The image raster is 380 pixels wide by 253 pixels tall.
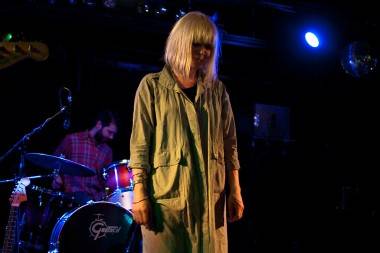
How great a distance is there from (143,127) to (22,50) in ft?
11.7

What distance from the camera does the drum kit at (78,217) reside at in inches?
175

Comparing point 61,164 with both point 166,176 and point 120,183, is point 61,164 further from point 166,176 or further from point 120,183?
point 166,176

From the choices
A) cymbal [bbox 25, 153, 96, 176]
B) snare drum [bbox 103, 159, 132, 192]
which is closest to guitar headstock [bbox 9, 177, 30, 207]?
cymbal [bbox 25, 153, 96, 176]

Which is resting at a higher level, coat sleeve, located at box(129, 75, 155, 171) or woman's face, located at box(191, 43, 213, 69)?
woman's face, located at box(191, 43, 213, 69)

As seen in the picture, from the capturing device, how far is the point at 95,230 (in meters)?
4.62

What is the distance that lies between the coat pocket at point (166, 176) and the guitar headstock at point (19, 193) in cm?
236

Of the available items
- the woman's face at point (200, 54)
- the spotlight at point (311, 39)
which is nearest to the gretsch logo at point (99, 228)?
the woman's face at point (200, 54)

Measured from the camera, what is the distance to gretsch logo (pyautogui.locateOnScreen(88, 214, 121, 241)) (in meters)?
4.60

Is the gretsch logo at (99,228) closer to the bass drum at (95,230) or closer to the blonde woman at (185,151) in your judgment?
the bass drum at (95,230)

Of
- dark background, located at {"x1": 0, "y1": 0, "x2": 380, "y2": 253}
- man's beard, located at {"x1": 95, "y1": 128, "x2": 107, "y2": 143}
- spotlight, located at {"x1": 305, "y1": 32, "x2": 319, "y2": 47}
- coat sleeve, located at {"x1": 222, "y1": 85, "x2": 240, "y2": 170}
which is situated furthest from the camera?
spotlight, located at {"x1": 305, "y1": 32, "x2": 319, "y2": 47}

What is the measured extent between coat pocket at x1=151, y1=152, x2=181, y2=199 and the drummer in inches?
141

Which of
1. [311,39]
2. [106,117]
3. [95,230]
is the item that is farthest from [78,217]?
[311,39]

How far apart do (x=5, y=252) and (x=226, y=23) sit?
4.13m

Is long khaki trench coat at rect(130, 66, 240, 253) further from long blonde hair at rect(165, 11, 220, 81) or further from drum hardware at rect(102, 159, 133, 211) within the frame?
drum hardware at rect(102, 159, 133, 211)
